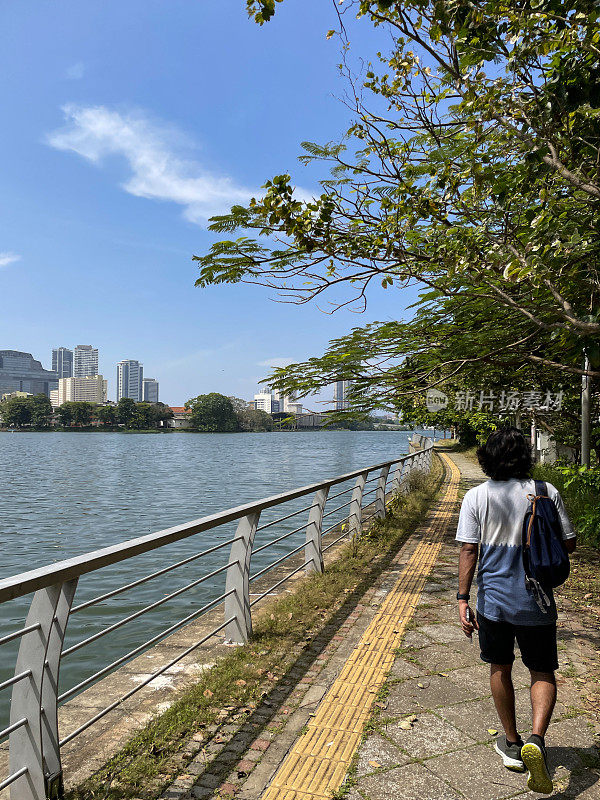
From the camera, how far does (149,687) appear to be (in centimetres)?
408

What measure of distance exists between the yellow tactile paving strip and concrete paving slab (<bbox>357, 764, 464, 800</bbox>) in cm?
16

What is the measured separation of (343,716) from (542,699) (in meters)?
1.18

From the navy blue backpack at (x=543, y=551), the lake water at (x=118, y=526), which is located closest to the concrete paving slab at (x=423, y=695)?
the navy blue backpack at (x=543, y=551)

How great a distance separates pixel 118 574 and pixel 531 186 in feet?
33.2

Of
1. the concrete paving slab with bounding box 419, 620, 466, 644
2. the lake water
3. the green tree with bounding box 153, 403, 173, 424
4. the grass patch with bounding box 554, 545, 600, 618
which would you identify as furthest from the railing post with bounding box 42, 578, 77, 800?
the green tree with bounding box 153, 403, 173, 424

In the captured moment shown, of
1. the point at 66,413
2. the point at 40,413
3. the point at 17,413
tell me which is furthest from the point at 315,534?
the point at 40,413

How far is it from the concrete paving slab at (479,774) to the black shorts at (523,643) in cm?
→ 50

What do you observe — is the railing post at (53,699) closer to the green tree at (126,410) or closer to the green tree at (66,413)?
the green tree at (126,410)

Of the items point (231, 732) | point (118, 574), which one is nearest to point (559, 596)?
point (231, 732)

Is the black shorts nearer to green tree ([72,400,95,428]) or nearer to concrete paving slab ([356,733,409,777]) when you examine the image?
concrete paving slab ([356,733,409,777])

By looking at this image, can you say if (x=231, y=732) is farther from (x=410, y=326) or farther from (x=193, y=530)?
(x=410, y=326)

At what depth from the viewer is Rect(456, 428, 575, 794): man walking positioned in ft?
9.64

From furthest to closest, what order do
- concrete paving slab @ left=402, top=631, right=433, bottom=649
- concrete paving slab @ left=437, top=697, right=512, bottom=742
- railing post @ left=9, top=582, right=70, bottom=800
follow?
concrete paving slab @ left=402, top=631, right=433, bottom=649 < concrete paving slab @ left=437, top=697, right=512, bottom=742 < railing post @ left=9, top=582, right=70, bottom=800

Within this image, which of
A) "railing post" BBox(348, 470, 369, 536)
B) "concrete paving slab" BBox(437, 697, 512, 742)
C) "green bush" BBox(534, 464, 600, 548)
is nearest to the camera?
"concrete paving slab" BBox(437, 697, 512, 742)
